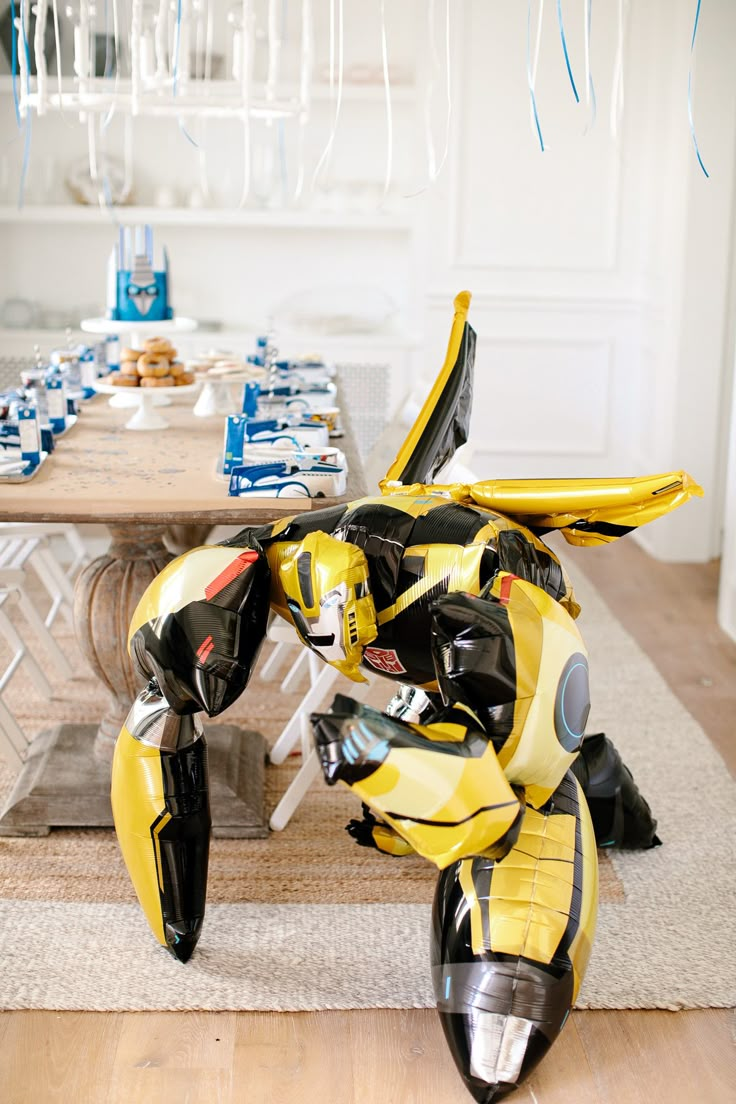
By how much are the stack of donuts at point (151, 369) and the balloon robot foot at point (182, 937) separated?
150cm

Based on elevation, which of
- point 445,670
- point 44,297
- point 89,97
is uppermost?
point 89,97

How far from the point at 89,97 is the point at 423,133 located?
2151 mm

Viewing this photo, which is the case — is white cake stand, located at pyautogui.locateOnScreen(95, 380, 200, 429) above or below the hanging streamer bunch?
→ below

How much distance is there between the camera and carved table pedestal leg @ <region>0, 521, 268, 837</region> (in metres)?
2.28

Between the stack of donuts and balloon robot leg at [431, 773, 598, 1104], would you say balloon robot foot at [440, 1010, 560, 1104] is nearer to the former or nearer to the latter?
balloon robot leg at [431, 773, 598, 1104]

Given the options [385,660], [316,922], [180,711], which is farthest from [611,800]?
[180,711]

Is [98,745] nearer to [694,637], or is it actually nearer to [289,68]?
[694,637]

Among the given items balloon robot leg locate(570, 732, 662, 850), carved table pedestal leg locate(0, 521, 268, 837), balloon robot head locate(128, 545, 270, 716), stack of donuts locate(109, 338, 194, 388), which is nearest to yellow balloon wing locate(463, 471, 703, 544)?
balloon robot head locate(128, 545, 270, 716)

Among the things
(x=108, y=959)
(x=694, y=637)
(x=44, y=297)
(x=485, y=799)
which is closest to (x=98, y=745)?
(x=108, y=959)

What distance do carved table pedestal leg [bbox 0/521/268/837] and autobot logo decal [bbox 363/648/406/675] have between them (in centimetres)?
82

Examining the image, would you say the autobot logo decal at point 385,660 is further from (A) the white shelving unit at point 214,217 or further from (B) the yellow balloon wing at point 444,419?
(A) the white shelving unit at point 214,217

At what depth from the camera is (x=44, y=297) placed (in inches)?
197

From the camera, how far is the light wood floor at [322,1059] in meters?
1.59

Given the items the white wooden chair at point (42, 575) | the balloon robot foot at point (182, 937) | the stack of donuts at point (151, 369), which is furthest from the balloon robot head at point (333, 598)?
the stack of donuts at point (151, 369)
